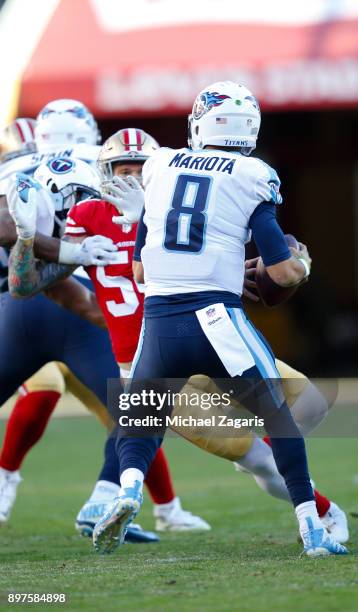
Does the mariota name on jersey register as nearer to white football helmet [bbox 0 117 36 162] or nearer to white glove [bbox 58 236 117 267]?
white glove [bbox 58 236 117 267]

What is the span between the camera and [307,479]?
443 centimetres

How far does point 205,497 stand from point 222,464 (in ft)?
5.73

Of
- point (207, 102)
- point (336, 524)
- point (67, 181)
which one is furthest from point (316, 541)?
point (67, 181)

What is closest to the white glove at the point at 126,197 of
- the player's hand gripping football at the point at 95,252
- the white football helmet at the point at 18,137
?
the player's hand gripping football at the point at 95,252

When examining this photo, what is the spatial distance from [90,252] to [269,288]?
85cm

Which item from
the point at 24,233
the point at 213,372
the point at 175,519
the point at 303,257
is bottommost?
the point at 175,519

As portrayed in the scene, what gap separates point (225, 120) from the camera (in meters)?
4.65

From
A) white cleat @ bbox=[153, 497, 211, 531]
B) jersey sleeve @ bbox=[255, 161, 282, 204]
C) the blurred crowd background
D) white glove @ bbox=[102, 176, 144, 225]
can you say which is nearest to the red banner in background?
the blurred crowd background

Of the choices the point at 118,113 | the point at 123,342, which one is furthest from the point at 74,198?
the point at 118,113

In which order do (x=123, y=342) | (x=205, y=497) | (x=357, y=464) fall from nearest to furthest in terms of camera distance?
(x=123, y=342)
(x=205, y=497)
(x=357, y=464)

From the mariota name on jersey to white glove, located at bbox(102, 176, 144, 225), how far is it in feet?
1.93

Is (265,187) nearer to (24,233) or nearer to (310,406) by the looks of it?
(310,406)

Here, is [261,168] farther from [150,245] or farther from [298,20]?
[298,20]

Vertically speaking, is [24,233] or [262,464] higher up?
[24,233]
